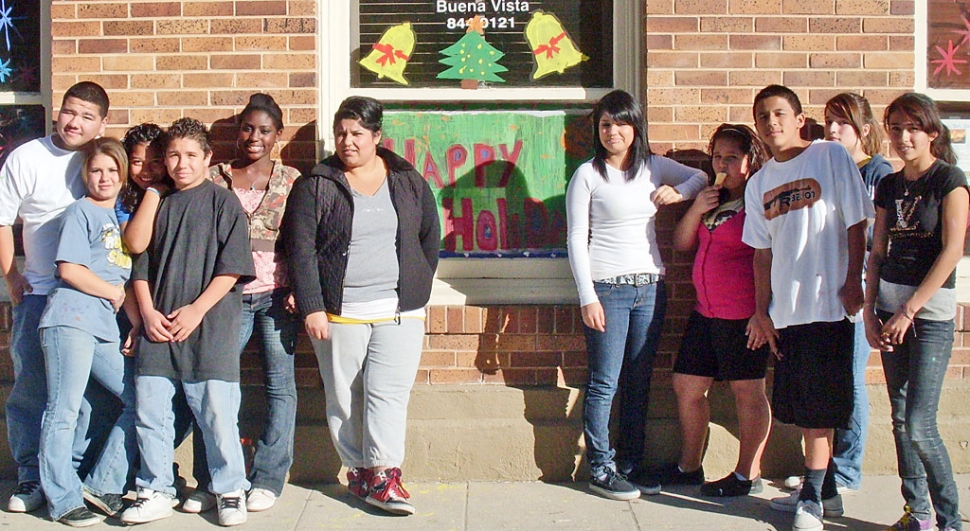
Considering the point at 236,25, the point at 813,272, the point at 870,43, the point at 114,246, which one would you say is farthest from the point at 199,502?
the point at 870,43

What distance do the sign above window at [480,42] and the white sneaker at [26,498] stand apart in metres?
2.56

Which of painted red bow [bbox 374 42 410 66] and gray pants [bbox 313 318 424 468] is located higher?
painted red bow [bbox 374 42 410 66]

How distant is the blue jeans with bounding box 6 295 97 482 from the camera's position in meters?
4.36

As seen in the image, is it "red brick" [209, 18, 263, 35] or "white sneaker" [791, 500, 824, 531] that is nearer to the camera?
"white sneaker" [791, 500, 824, 531]

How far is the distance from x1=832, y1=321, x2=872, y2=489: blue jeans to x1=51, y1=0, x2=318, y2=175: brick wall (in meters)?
2.87

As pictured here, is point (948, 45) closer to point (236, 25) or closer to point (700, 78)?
point (700, 78)

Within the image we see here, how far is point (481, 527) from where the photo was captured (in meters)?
4.22

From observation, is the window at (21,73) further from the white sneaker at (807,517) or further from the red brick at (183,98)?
the white sneaker at (807,517)

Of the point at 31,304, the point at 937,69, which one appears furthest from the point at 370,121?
the point at 937,69

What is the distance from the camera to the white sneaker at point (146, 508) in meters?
4.21

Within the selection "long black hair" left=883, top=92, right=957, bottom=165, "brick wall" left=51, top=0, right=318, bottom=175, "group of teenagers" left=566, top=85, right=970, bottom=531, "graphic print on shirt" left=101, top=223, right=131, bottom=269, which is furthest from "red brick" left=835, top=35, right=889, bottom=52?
"graphic print on shirt" left=101, top=223, right=131, bottom=269

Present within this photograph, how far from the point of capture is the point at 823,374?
4043mm

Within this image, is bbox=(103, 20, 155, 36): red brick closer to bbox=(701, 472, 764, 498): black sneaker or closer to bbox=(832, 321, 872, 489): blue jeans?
bbox=(701, 472, 764, 498): black sneaker

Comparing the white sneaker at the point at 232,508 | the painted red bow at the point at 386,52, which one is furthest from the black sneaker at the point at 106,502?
the painted red bow at the point at 386,52
